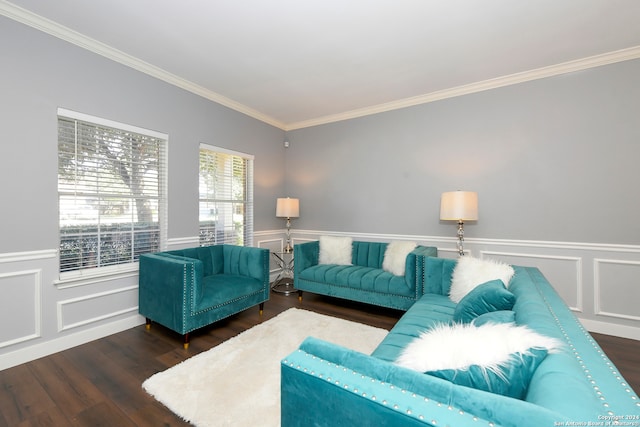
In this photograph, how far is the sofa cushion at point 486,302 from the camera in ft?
5.23

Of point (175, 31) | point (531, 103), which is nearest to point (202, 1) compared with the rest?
point (175, 31)

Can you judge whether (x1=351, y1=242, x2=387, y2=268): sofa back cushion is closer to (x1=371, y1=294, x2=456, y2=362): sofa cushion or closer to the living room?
the living room

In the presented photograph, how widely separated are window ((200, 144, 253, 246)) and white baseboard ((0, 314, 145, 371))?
1.25m

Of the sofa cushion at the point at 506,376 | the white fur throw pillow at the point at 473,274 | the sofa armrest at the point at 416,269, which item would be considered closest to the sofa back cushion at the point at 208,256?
the sofa armrest at the point at 416,269

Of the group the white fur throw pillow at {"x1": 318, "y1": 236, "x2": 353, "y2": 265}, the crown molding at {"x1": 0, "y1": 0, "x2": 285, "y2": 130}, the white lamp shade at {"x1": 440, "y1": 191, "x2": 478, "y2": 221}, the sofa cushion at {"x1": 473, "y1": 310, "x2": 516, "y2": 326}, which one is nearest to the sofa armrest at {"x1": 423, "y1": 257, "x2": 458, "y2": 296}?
the white lamp shade at {"x1": 440, "y1": 191, "x2": 478, "y2": 221}

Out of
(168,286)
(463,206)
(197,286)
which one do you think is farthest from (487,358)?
(168,286)

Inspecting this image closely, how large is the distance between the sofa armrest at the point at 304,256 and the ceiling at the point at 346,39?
2.15m

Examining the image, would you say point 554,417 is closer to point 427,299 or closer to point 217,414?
point 217,414

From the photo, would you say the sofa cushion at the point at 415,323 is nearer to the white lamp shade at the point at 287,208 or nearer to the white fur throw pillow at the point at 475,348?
the white fur throw pillow at the point at 475,348

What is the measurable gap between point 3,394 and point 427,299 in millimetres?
3243

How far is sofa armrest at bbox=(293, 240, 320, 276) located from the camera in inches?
150

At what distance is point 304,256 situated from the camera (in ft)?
12.6

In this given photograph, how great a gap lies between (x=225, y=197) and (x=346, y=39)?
2661 mm

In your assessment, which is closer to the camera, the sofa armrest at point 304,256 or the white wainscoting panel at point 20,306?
the white wainscoting panel at point 20,306
